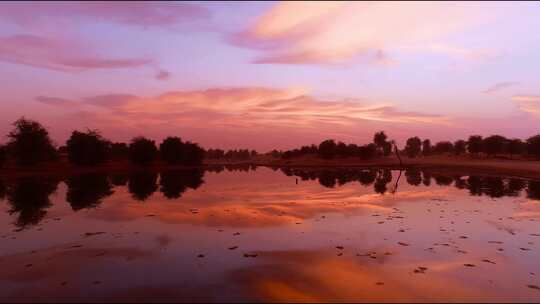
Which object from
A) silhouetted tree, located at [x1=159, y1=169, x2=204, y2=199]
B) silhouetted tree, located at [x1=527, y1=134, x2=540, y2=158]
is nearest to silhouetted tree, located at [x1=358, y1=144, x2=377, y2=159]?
silhouetted tree, located at [x1=527, y1=134, x2=540, y2=158]

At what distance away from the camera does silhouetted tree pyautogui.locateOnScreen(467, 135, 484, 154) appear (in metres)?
176

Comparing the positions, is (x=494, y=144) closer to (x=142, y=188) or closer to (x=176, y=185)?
(x=176, y=185)

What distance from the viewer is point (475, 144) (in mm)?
179000

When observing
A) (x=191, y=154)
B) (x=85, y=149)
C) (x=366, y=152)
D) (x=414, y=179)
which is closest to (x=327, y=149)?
(x=366, y=152)

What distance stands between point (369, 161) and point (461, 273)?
161486 millimetres

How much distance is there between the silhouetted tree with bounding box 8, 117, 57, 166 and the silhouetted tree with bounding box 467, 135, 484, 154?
189418 mm

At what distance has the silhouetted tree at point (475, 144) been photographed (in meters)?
176

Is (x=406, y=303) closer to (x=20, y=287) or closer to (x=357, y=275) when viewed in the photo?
(x=357, y=275)

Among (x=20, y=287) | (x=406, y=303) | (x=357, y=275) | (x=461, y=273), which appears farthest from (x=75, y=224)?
(x=461, y=273)

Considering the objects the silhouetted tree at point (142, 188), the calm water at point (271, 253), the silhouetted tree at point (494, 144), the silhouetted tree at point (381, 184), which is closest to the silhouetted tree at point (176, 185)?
the silhouetted tree at point (142, 188)

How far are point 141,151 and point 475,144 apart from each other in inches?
6511

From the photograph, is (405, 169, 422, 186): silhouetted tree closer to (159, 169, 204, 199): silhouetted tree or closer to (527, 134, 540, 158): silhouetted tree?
(159, 169, 204, 199): silhouetted tree

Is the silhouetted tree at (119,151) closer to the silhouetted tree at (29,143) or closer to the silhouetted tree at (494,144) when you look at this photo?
the silhouetted tree at (29,143)

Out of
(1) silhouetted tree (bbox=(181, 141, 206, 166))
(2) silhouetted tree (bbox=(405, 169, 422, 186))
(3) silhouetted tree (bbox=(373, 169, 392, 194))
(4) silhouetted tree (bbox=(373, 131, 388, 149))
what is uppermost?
(4) silhouetted tree (bbox=(373, 131, 388, 149))
